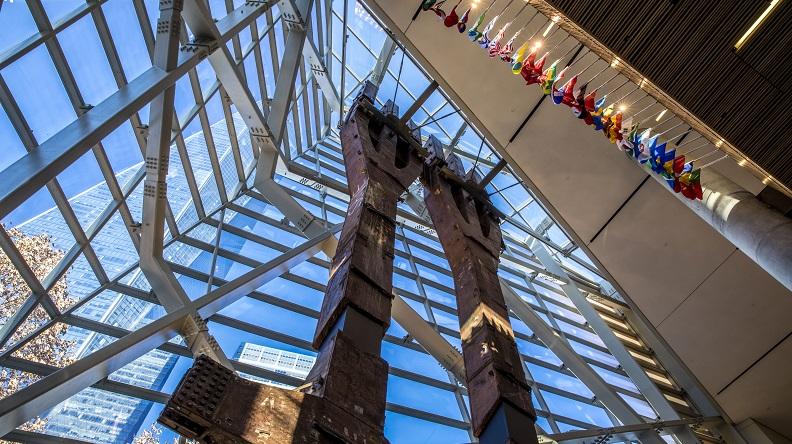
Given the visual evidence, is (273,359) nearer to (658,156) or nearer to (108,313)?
(108,313)

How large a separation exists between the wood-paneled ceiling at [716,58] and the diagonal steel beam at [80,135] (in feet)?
13.6

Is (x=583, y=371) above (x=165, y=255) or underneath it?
above

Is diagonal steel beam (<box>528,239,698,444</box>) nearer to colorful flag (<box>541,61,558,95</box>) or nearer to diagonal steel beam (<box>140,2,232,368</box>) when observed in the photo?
colorful flag (<box>541,61,558,95</box>)

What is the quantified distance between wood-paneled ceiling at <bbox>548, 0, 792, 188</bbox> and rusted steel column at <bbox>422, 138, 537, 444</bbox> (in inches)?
85.3

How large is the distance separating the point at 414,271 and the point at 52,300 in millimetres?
8436

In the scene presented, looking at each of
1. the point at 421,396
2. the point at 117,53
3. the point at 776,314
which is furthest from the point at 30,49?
the point at 776,314

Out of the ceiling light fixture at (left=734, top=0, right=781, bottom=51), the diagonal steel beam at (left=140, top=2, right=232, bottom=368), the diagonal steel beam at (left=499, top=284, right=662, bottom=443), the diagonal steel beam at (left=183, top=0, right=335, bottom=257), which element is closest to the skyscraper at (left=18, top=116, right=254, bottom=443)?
the diagonal steel beam at (left=140, top=2, right=232, bottom=368)

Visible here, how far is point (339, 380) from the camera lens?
221cm

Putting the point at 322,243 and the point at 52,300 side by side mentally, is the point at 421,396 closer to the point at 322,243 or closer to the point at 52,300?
the point at 322,243

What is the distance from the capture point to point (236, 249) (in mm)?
10055

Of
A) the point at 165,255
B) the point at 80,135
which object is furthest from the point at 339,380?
the point at 165,255

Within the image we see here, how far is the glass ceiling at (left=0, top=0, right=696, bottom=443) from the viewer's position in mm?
5668

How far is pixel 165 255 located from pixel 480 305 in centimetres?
647

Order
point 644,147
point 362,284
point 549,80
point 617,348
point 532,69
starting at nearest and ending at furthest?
point 362,284
point 644,147
point 549,80
point 532,69
point 617,348
